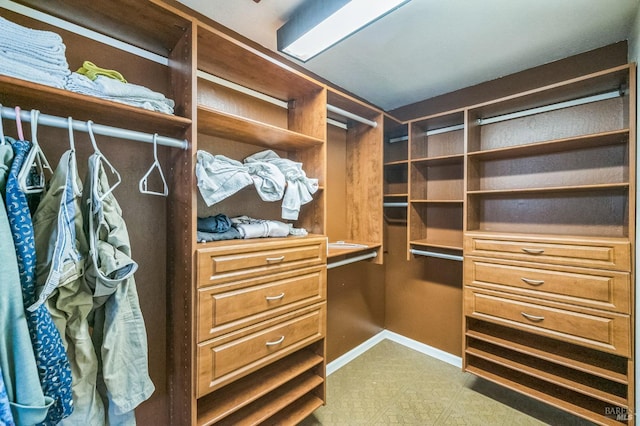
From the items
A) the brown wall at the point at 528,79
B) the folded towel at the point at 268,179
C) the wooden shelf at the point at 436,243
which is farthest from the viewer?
the wooden shelf at the point at 436,243

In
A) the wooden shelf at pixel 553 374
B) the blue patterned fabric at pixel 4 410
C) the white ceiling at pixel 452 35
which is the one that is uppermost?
the white ceiling at pixel 452 35

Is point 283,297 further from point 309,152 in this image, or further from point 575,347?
point 575,347

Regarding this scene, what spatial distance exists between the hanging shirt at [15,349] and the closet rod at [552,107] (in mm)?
2906

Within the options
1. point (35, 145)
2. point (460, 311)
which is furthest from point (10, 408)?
point (460, 311)

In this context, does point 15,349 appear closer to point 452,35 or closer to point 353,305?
point 353,305

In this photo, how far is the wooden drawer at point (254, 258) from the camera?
1.17 meters

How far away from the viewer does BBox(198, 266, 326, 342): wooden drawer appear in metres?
1.18

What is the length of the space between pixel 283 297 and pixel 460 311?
1897mm

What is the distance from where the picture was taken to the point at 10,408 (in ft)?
2.38

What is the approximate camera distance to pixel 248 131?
152cm

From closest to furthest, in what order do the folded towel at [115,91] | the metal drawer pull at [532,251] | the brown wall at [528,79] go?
1. the folded towel at [115,91]
2. the metal drawer pull at [532,251]
3. the brown wall at [528,79]

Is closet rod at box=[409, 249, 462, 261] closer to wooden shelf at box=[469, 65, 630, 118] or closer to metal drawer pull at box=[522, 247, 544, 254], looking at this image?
metal drawer pull at box=[522, 247, 544, 254]

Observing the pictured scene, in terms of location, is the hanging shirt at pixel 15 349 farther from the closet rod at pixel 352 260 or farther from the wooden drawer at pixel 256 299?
the closet rod at pixel 352 260

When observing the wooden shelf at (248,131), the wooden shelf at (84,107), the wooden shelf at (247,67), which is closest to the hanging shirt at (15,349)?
the wooden shelf at (84,107)
